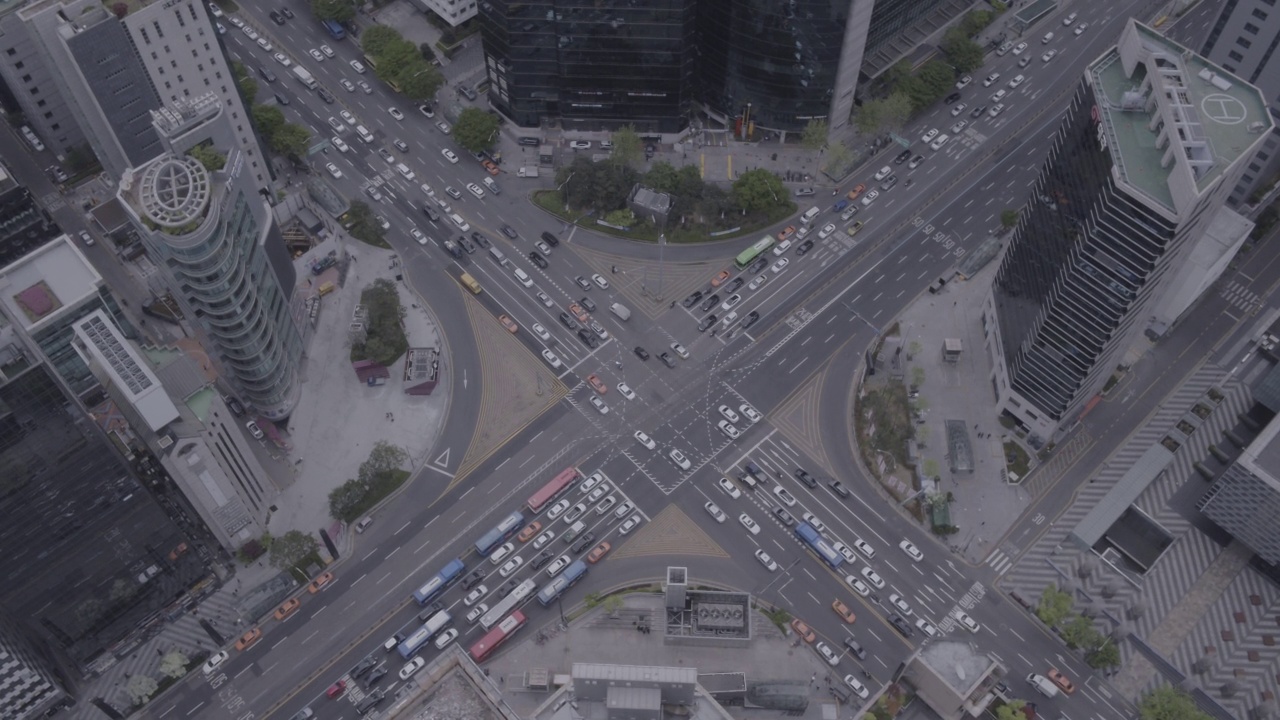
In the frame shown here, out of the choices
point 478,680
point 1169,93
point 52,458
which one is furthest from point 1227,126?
point 52,458

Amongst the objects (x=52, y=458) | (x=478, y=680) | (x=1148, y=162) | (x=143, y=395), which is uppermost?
(x=1148, y=162)

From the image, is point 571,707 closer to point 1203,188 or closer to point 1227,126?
point 1203,188

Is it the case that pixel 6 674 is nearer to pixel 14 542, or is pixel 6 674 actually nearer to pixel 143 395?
Result: pixel 14 542

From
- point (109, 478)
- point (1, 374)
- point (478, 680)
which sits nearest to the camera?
point (478, 680)

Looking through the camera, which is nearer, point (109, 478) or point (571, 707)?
point (571, 707)

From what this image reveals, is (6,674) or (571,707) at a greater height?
(571,707)

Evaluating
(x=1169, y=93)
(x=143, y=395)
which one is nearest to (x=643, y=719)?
(x=143, y=395)

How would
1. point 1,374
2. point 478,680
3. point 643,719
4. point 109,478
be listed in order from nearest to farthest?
point 478,680
point 643,719
point 1,374
point 109,478

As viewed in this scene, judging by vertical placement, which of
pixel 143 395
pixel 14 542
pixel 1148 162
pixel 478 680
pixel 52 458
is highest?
pixel 1148 162

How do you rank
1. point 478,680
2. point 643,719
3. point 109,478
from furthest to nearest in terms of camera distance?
point 109,478 → point 643,719 → point 478,680
